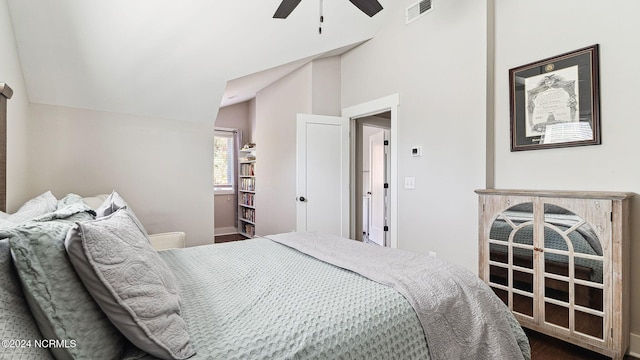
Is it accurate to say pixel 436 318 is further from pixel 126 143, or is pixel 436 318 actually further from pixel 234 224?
pixel 234 224

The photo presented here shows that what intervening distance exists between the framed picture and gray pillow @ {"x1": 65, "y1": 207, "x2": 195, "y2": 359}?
273cm

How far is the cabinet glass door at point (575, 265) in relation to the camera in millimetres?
1803

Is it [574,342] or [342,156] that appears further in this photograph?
[342,156]

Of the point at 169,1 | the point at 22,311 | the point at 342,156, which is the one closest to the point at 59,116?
the point at 169,1

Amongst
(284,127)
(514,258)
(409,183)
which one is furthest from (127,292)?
(284,127)

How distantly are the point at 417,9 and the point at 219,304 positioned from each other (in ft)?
11.1

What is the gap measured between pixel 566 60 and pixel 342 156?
2.43 meters

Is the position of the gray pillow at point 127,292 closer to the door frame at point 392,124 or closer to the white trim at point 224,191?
the door frame at point 392,124

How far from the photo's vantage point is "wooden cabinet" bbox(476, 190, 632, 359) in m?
1.76

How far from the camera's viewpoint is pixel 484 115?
259 cm

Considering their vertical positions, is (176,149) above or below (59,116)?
below

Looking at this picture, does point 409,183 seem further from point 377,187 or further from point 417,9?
point 377,187

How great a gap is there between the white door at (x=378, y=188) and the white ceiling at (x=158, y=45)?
88.3 inches

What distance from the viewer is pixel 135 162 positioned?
296 centimetres
